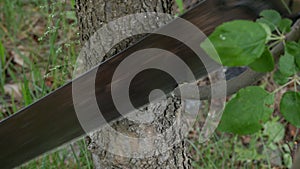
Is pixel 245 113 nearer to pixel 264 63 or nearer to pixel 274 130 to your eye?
pixel 264 63

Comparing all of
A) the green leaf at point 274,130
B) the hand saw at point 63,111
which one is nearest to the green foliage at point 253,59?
the hand saw at point 63,111

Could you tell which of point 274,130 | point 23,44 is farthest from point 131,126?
point 23,44

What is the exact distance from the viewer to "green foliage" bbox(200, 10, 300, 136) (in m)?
0.74

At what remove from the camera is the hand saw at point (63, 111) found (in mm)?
1017

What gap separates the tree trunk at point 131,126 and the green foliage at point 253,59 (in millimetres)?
558

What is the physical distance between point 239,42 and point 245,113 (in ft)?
0.49

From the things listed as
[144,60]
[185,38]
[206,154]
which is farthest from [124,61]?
[206,154]

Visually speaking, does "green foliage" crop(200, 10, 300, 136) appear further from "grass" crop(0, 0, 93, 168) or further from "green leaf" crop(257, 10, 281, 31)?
"grass" crop(0, 0, 93, 168)

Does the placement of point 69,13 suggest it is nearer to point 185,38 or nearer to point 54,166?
point 54,166

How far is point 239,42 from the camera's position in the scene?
0.74 m

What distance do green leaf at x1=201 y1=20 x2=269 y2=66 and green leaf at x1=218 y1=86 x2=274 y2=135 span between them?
11cm

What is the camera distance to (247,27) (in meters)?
0.75

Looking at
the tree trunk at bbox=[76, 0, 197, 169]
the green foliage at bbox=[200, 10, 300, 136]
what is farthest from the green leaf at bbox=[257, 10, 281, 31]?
the tree trunk at bbox=[76, 0, 197, 169]

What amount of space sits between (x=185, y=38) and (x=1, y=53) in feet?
6.29
